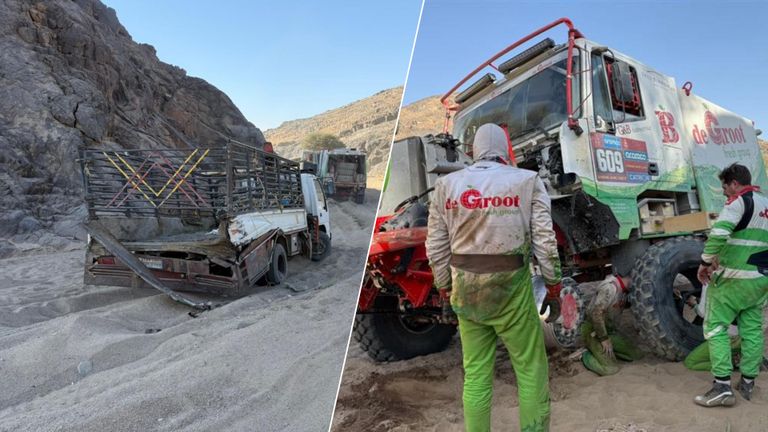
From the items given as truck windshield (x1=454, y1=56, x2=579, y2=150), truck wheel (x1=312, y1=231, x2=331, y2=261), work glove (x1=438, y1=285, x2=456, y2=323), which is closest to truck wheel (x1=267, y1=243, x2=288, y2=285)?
truck wheel (x1=312, y1=231, x2=331, y2=261)

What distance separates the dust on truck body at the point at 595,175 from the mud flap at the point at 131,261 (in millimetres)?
3073

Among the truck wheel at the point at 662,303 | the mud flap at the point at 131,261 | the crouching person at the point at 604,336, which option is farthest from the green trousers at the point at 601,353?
the mud flap at the point at 131,261

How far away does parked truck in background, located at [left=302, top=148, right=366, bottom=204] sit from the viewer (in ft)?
74.4

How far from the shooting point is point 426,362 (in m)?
4.51

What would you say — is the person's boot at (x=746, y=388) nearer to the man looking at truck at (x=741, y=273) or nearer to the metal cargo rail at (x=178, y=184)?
the man looking at truck at (x=741, y=273)

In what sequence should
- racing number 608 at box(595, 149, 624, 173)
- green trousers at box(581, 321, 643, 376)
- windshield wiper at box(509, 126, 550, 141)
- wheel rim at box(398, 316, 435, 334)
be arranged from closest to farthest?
green trousers at box(581, 321, 643, 376) < racing number 608 at box(595, 149, 624, 173) < windshield wiper at box(509, 126, 550, 141) < wheel rim at box(398, 316, 435, 334)

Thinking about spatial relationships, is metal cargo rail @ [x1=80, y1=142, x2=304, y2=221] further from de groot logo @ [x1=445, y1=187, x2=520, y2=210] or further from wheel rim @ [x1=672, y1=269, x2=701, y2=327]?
wheel rim @ [x1=672, y1=269, x2=701, y2=327]

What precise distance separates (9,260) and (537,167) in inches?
447

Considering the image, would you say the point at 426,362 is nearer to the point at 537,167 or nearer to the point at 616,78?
the point at 537,167

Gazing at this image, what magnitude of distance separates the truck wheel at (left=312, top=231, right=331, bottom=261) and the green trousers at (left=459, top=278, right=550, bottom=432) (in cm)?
930

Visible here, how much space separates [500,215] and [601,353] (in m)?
2.13

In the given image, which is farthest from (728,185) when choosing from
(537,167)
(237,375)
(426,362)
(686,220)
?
(237,375)

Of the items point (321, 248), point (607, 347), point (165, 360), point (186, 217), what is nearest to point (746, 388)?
point (607, 347)

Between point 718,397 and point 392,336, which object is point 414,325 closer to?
point 392,336
